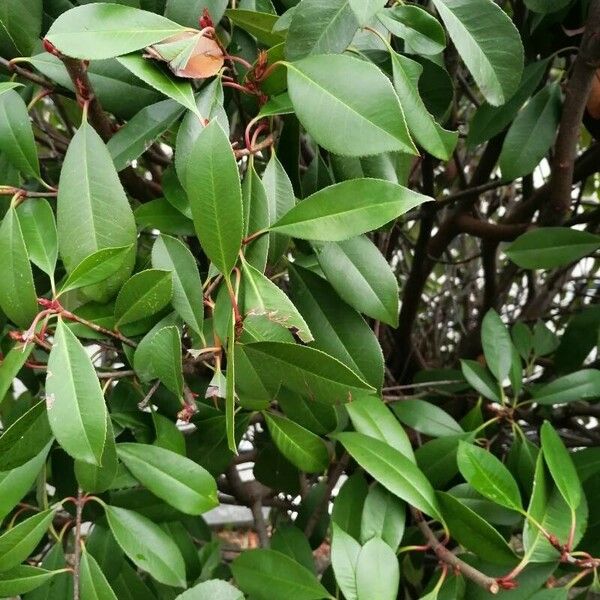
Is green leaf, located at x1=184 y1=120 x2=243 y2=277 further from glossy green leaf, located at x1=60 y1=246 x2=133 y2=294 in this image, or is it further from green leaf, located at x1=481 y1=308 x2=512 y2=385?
green leaf, located at x1=481 y1=308 x2=512 y2=385

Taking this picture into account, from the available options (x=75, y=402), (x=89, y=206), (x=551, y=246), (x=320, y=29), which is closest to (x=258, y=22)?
(x=320, y=29)

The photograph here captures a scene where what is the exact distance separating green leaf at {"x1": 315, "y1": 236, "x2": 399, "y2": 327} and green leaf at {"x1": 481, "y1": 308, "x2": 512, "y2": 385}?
32 cm

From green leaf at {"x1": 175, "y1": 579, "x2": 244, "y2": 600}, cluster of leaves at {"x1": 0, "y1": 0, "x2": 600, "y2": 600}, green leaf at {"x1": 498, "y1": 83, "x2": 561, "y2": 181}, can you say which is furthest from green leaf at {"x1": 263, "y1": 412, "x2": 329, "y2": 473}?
green leaf at {"x1": 498, "y1": 83, "x2": 561, "y2": 181}

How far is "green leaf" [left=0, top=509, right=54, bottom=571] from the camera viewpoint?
481 mm

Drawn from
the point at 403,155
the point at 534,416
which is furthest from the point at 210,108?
the point at 534,416

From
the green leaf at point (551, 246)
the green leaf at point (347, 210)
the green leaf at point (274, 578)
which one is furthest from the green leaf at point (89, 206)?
the green leaf at point (551, 246)

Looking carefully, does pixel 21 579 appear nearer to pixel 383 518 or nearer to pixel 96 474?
pixel 96 474

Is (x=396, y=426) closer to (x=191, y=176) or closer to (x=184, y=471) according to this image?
(x=184, y=471)

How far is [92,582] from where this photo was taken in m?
0.49

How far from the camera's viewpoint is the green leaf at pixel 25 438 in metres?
0.41

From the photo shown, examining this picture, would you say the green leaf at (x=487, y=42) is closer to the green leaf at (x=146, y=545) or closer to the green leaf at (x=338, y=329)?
the green leaf at (x=338, y=329)

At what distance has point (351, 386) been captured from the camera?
38 cm

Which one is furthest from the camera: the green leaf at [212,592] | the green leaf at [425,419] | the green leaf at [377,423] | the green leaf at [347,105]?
the green leaf at [425,419]

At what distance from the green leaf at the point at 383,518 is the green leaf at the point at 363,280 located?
0.60 feet
